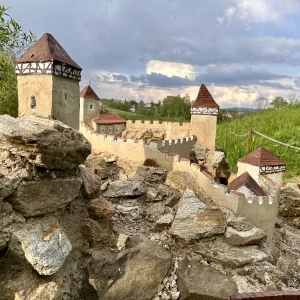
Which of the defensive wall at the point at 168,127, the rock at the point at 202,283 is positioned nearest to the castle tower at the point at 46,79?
the rock at the point at 202,283

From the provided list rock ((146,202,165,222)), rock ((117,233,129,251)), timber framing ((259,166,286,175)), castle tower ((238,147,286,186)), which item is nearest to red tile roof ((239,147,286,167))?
castle tower ((238,147,286,186))

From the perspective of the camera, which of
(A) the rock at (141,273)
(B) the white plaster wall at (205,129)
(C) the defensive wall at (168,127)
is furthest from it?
(C) the defensive wall at (168,127)

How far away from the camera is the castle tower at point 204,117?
2000 centimetres

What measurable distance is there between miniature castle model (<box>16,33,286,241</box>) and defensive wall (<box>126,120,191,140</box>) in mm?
94

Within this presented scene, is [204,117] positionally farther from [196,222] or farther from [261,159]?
[196,222]

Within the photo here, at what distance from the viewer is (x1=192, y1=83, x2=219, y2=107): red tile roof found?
65.4ft

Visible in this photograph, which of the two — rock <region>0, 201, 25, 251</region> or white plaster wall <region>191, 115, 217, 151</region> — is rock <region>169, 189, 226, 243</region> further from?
white plaster wall <region>191, 115, 217, 151</region>

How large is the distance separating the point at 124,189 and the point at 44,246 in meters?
5.98

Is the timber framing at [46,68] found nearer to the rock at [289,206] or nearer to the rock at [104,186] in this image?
the rock at [104,186]

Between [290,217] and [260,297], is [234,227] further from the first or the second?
[290,217]

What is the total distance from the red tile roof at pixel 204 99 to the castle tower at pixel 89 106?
780 centimetres

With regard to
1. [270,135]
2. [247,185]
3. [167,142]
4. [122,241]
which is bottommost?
[122,241]

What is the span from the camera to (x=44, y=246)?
7.80m

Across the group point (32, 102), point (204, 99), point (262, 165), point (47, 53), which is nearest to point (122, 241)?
point (32, 102)
